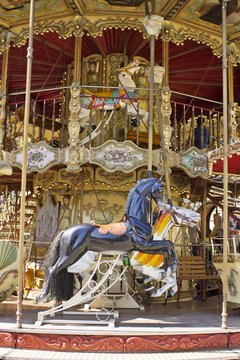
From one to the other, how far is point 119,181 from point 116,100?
2.14 meters

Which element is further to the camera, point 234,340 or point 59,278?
point 59,278

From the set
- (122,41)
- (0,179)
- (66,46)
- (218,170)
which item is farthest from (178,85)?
(0,179)

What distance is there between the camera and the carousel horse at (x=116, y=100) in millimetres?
10562

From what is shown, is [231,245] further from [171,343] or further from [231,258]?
[171,343]

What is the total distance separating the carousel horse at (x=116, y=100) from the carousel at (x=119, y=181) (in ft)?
0.12

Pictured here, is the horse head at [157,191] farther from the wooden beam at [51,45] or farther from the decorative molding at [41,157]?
the wooden beam at [51,45]

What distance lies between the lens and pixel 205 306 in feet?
32.7

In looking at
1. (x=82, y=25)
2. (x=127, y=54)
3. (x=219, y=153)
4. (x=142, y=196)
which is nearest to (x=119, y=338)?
(x=142, y=196)

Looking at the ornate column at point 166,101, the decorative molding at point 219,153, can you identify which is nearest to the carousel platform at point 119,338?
the decorative molding at point 219,153

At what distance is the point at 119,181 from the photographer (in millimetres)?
11180

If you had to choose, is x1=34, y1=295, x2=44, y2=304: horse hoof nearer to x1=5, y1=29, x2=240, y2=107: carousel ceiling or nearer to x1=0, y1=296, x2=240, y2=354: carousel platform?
x1=0, y1=296, x2=240, y2=354: carousel platform

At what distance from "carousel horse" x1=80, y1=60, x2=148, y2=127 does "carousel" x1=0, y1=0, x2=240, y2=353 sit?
0.04 meters

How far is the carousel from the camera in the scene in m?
6.90

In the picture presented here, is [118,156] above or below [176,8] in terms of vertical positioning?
below
